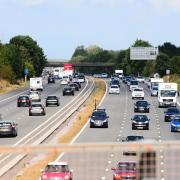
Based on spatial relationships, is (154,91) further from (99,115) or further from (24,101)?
(99,115)

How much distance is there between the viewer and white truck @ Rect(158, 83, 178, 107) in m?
93.4

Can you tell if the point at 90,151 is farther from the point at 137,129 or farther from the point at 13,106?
the point at 13,106

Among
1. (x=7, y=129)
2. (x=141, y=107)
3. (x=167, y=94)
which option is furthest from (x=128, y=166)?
(x=167, y=94)

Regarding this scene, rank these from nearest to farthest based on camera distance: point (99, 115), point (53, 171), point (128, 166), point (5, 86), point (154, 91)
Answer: point (128, 166) → point (53, 171) → point (99, 115) → point (154, 91) → point (5, 86)

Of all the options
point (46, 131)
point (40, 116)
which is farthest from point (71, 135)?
point (40, 116)

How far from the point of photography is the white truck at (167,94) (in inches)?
3677

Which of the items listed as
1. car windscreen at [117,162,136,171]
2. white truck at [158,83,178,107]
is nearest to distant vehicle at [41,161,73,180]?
car windscreen at [117,162,136,171]

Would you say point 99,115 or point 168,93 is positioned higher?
point 168,93

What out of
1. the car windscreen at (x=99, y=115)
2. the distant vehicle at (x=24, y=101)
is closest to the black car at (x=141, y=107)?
the distant vehicle at (x=24, y=101)

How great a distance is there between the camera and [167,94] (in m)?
94.0

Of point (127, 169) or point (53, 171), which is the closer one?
point (127, 169)

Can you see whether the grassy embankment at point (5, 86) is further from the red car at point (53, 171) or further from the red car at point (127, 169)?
the red car at point (127, 169)

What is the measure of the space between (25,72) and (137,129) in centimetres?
11977

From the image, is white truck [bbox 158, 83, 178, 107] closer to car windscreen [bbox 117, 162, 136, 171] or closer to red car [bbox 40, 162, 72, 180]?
red car [bbox 40, 162, 72, 180]
